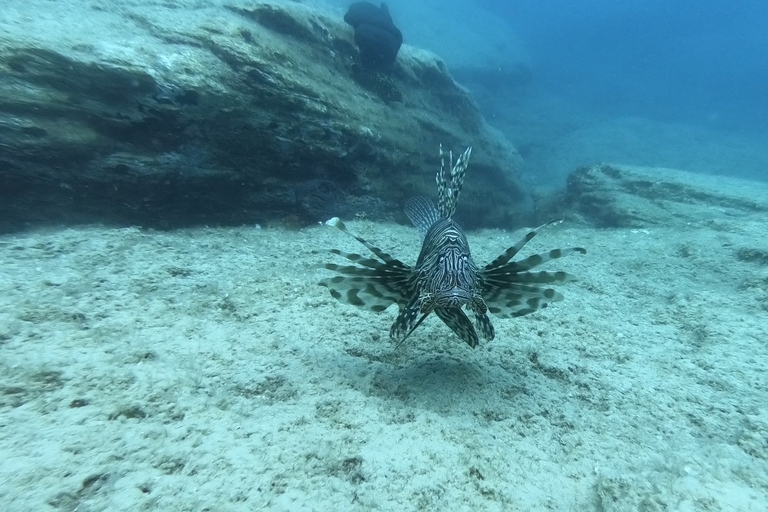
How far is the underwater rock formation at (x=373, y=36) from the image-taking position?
794 cm

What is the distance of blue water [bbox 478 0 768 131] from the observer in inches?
1734

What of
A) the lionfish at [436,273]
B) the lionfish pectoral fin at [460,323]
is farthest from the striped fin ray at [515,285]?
the lionfish pectoral fin at [460,323]

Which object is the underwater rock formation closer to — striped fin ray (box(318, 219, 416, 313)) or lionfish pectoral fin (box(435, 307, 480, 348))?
striped fin ray (box(318, 219, 416, 313))

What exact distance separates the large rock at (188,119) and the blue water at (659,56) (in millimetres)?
39457

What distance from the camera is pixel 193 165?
486 centimetres

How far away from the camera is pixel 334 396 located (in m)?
2.47

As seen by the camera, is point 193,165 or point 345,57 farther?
point 345,57

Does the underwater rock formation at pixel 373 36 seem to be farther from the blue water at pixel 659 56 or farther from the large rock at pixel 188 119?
the blue water at pixel 659 56

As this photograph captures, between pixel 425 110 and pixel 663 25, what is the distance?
8675 centimetres

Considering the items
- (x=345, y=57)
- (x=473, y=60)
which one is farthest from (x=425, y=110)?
(x=473, y=60)

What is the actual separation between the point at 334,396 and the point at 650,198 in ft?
28.2

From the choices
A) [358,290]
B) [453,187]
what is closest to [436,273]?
[358,290]

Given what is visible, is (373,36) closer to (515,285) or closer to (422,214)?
(422,214)

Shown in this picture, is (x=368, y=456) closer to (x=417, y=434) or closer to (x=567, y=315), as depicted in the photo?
(x=417, y=434)
